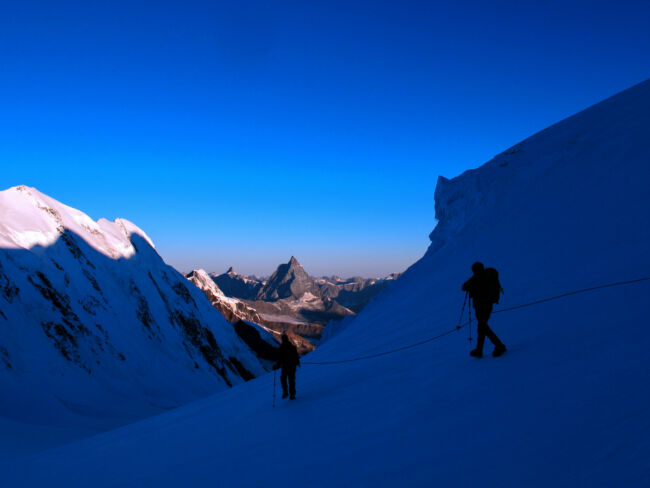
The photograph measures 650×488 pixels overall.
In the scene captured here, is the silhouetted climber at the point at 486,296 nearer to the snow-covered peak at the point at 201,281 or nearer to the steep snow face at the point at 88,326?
the steep snow face at the point at 88,326

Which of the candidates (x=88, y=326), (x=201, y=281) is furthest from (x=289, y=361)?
(x=201, y=281)

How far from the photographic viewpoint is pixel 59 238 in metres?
39.5

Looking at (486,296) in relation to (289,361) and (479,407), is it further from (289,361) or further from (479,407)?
(289,361)

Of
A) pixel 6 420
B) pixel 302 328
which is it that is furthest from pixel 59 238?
pixel 302 328

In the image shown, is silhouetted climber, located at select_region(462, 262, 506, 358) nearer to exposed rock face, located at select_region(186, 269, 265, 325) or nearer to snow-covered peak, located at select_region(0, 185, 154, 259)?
snow-covered peak, located at select_region(0, 185, 154, 259)

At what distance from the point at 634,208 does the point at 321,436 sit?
497 inches

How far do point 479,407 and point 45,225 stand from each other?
156 feet

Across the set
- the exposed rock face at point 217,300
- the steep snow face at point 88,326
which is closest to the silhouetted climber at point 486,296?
the steep snow face at point 88,326

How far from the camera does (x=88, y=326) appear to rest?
35312mm

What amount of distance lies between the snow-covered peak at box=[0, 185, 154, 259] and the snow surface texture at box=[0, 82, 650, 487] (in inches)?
1297

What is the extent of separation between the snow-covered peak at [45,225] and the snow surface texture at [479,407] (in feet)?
108

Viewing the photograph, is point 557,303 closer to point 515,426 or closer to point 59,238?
point 515,426

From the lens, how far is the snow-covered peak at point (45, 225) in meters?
35.0

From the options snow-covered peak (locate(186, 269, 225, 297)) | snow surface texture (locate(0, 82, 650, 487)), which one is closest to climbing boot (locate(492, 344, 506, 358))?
snow surface texture (locate(0, 82, 650, 487))
